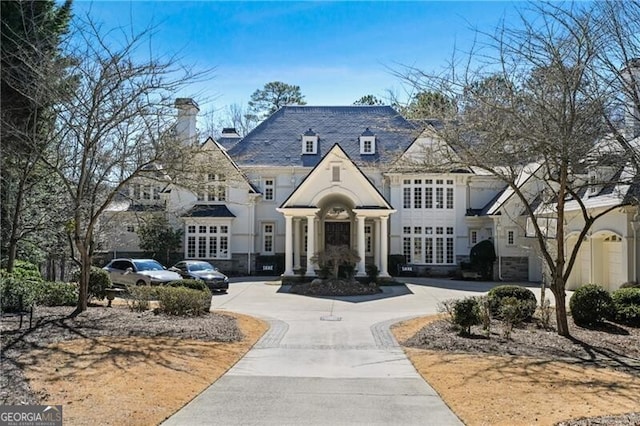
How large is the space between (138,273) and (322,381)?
1588cm

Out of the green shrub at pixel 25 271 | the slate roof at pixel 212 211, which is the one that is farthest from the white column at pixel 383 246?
the green shrub at pixel 25 271

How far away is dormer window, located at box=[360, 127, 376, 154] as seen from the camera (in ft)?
112

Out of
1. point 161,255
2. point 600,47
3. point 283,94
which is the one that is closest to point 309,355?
point 600,47

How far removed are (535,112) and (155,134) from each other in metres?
9.26

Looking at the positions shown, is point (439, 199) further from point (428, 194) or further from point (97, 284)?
point (97, 284)

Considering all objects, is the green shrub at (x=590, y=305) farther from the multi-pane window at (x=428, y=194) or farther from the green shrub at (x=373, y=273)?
the multi-pane window at (x=428, y=194)

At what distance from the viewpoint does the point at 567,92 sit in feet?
36.9

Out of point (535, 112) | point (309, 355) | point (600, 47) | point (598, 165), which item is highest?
point (600, 47)

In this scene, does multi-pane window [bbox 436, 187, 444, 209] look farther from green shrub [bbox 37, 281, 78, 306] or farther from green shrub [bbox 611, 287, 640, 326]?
green shrub [bbox 37, 281, 78, 306]

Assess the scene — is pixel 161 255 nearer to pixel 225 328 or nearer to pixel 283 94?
pixel 225 328

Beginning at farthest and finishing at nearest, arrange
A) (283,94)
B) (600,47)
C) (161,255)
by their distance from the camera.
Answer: (283,94), (161,255), (600,47)

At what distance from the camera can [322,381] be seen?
356 inches

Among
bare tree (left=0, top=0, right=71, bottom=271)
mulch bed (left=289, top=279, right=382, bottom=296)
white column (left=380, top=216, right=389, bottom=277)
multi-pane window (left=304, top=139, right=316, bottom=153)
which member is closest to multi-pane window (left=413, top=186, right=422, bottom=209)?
white column (left=380, top=216, right=389, bottom=277)

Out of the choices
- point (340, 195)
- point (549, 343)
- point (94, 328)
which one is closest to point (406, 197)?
point (340, 195)
